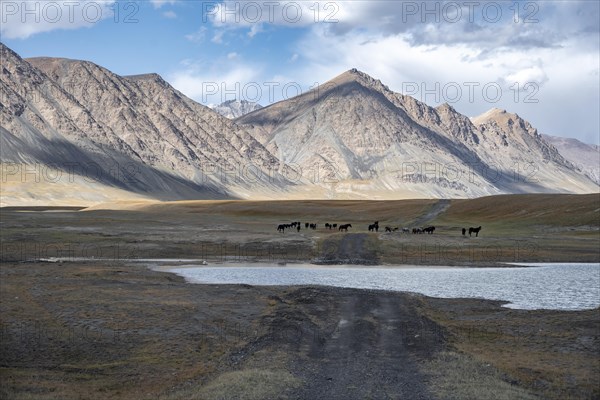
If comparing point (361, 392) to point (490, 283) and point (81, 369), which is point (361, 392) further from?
point (490, 283)

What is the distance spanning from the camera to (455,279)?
42.9 metres

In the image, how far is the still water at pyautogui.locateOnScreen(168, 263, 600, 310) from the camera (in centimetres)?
3441

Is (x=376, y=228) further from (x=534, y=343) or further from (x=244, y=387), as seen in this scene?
(x=244, y=387)

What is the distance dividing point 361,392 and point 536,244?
54.7 metres

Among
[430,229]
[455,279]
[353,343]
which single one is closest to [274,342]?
[353,343]

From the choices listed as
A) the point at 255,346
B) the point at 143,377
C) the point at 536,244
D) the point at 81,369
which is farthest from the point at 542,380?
the point at 536,244

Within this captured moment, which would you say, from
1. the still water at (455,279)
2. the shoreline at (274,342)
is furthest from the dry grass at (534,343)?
the still water at (455,279)

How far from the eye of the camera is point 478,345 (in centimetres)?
2284

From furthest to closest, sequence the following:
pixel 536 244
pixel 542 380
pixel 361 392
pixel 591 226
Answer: pixel 591 226, pixel 536 244, pixel 542 380, pixel 361 392

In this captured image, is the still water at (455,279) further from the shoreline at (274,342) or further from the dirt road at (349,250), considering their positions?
the dirt road at (349,250)

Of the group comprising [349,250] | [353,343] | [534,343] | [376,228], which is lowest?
[534,343]

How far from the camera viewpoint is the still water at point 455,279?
34.4m

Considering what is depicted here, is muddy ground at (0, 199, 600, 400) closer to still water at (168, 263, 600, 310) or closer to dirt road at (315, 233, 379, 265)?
still water at (168, 263, 600, 310)

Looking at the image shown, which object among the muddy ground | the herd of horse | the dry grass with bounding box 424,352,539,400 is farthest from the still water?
the herd of horse
